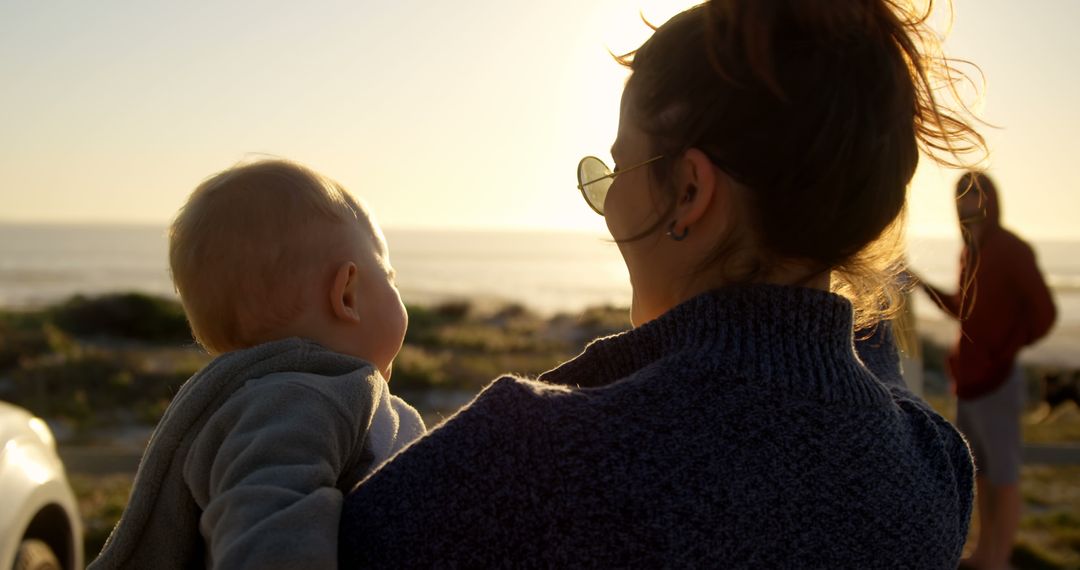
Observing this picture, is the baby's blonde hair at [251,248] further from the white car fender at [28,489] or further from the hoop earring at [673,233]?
the white car fender at [28,489]

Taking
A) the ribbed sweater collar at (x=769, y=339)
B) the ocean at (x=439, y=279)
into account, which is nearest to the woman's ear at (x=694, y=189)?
the ribbed sweater collar at (x=769, y=339)

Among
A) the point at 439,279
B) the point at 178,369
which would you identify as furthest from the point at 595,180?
the point at 439,279

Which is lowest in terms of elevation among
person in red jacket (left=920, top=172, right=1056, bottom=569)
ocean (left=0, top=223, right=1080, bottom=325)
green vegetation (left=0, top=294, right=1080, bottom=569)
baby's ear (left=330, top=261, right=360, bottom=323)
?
ocean (left=0, top=223, right=1080, bottom=325)

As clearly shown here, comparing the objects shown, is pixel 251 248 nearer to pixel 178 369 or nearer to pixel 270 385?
pixel 270 385

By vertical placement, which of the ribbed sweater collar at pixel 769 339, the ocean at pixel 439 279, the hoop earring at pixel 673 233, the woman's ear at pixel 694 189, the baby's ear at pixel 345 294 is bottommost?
the ocean at pixel 439 279

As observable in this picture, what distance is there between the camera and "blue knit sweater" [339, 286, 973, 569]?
120cm

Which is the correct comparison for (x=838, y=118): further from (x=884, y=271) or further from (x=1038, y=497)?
(x=1038, y=497)

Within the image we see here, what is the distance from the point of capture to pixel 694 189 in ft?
4.62

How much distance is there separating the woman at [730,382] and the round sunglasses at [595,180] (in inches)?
1.4

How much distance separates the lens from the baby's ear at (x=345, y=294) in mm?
1817

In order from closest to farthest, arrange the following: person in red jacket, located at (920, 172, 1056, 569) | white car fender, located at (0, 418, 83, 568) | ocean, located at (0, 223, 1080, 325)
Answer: white car fender, located at (0, 418, 83, 568) → person in red jacket, located at (920, 172, 1056, 569) → ocean, located at (0, 223, 1080, 325)

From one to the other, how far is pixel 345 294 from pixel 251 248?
19 centimetres

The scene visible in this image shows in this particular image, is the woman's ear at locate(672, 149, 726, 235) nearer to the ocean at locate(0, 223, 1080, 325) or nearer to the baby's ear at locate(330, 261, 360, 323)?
the baby's ear at locate(330, 261, 360, 323)

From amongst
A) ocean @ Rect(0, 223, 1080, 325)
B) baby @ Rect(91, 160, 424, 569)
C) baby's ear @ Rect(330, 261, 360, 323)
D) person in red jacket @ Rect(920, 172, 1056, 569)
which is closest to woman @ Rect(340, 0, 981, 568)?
baby @ Rect(91, 160, 424, 569)
